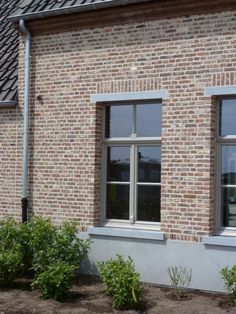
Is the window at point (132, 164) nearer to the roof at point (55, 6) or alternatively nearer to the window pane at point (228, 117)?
the window pane at point (228, 117)

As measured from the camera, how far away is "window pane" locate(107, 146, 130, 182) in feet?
34.6

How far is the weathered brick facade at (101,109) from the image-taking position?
9.48 meters

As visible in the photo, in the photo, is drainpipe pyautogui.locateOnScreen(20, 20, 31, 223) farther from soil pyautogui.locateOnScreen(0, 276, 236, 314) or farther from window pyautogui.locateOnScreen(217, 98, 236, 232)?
window pyautogui.locateOnScreen(217, 98, 236, 232)

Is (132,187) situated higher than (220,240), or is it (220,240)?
(132,187)

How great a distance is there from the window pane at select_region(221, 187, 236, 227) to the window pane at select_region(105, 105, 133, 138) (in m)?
2.17

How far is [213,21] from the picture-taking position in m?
9.48

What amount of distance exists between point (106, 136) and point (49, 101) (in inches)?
55.9

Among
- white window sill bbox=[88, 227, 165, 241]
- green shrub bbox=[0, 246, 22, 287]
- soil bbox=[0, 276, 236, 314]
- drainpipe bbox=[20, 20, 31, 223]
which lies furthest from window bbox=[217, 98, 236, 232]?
drainpipe bbox=[20, 20, 31, 223]

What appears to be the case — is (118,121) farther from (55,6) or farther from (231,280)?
(231,280)

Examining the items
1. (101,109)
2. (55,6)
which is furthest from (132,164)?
(55,6)

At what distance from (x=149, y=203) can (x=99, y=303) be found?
2.24 meters

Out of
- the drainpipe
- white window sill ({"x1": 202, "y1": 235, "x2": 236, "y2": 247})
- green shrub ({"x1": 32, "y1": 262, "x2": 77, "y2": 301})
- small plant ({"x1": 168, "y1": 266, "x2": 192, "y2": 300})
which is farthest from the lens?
the drainpipe

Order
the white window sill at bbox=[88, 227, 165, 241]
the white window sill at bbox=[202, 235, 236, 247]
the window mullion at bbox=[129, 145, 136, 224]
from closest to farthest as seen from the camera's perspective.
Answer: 1. the white window sill at bbox=[202, 235, 236, 247]
2. the white window sill at bbox=[88, 227, 165, 241]
3. the window mullion at bbox=[129, 145, 136, 224]

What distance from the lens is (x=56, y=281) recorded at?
8789mm
